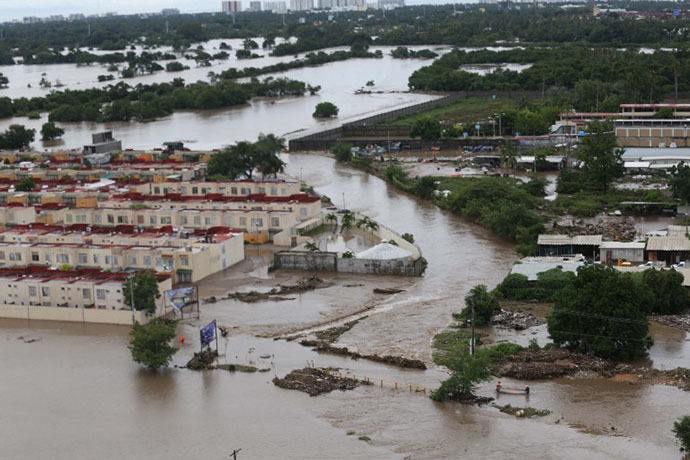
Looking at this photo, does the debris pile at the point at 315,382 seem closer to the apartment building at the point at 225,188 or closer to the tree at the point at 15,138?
the apartment building at the point at 225,188

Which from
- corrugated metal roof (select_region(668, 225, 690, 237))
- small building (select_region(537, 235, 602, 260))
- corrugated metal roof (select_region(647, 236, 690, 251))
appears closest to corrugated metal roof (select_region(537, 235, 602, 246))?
small building (select_region(537, 235, 602, 260))

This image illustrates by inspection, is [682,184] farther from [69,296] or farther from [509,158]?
[69,296]

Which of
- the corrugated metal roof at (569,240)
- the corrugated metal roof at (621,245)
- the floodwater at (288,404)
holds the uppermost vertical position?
the corrugated metal roof at (621,245)

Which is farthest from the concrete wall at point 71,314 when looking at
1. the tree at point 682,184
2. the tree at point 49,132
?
the tree at point 49,132

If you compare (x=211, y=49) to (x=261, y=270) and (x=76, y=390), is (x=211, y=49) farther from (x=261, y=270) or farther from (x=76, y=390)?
(x=76, y=390)

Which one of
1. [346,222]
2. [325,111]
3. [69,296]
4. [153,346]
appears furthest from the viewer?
[325,111]

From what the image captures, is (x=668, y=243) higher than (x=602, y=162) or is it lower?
lower

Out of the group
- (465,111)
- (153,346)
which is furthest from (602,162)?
(465,111)
